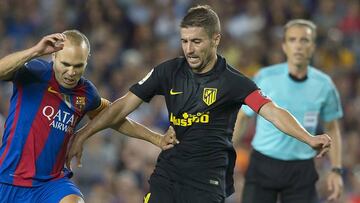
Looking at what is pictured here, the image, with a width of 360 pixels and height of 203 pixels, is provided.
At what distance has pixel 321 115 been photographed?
884 centimetres

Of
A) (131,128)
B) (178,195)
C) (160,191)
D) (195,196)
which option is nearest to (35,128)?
(131,128)

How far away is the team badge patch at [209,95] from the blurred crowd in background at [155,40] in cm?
596

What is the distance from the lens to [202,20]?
6684 millimetres

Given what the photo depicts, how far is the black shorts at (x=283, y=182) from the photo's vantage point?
28.0 feet

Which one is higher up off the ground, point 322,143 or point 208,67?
point 208,67

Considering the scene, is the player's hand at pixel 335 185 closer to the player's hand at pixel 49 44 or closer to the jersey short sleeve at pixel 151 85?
the jersey short sleeve at pixel 151 85

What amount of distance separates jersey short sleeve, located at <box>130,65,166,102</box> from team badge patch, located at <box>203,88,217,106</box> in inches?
14.0

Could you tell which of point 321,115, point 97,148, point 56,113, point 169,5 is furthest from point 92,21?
point 56,113

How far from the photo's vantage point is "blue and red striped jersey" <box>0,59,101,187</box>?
6.97 metres

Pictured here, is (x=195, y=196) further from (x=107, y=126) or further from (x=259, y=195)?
(x=259, y=195)

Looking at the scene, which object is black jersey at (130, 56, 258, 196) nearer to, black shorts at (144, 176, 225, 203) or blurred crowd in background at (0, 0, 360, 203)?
black shorts at (144, 176, 225, 203)

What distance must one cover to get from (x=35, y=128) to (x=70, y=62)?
603 millimetres

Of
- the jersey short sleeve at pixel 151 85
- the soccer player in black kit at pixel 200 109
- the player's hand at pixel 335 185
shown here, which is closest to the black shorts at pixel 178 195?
the soccer player in black kit at pixel 200 109

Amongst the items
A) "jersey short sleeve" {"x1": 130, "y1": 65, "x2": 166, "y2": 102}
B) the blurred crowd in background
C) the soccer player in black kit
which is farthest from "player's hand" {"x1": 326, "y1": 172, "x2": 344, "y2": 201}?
the blurred crowd in background
